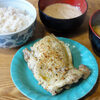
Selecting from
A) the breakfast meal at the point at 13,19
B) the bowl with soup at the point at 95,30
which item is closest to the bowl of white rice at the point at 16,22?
the breakfast meal at the point at 13,19

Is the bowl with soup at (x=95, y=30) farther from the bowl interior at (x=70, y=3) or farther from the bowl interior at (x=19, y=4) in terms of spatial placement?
the bowl interior at (x=19, y=4)

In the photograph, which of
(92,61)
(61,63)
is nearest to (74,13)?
(92,61)

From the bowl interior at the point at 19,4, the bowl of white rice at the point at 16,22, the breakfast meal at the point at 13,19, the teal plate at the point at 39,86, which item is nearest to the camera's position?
the teal plate at the point at 39,86

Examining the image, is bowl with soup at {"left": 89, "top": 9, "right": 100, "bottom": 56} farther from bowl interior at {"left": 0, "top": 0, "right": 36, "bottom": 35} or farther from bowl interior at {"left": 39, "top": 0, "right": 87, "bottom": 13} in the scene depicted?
bowl interior at {"left": 0, "top": 0, "right": 36, "bottom": 35}

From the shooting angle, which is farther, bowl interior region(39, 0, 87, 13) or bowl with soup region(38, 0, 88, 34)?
bowl interior region(39, 0, 87, 13)

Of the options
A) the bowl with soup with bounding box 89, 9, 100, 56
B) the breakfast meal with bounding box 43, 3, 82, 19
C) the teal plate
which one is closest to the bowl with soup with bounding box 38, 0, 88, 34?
the breakfast meal with bounding box 43, 3, 82, 19


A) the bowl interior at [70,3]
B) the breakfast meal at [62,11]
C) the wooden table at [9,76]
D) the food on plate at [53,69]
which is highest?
the bowl interior at [70,3]

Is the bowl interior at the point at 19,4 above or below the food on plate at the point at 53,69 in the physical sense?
above
